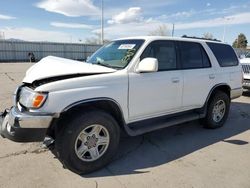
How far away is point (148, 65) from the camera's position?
359 centimetres

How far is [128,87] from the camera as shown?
364 cm

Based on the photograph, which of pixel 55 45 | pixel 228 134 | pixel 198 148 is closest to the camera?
pixel 198 148

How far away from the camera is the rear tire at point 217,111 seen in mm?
5268

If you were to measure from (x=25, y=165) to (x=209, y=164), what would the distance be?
2.79m

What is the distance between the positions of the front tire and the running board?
0.30m

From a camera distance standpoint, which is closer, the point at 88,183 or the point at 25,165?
the point at 88,183

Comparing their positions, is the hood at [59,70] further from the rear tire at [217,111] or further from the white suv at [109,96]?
the rear tire at [217,111]

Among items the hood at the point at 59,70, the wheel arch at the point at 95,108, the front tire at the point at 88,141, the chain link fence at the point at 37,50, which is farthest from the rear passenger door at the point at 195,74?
the chain link fence at the point at 37,50

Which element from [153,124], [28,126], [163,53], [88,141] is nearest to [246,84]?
[163,53]

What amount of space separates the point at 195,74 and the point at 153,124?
4.46ft

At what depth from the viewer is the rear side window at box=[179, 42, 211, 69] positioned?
4574 mm

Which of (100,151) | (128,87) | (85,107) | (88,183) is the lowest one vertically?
(88,183)

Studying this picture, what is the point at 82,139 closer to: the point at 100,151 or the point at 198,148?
the point at 100,151

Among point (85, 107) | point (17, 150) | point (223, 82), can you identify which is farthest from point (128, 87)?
point (223, 82)
